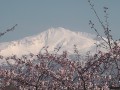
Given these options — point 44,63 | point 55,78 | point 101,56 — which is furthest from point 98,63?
point 44,63

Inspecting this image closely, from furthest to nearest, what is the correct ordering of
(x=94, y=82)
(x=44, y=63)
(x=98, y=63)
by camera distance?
(x=44, y=63), (x=94, y=82), (x=98, y=63)

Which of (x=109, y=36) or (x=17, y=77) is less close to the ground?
(x=109, y=36)

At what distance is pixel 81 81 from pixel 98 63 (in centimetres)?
144

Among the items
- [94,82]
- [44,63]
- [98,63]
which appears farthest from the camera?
[44,63]

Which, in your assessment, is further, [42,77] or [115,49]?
[42,77]

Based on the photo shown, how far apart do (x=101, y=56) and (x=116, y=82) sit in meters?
2.06

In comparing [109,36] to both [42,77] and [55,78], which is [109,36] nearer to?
[55,78]

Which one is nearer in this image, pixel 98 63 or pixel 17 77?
pixel 98 63

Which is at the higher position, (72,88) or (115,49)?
(115,49)

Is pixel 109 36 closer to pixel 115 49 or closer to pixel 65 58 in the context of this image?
pixel 115 49

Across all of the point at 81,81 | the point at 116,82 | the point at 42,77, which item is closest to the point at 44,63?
the point at 42,77

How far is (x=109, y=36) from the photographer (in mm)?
17266

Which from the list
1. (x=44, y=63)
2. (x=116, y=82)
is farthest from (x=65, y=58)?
(x=116, y=82)

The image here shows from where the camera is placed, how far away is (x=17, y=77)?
18.8 meters
